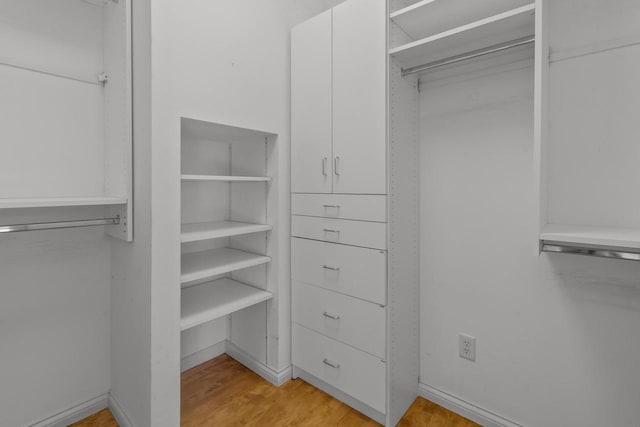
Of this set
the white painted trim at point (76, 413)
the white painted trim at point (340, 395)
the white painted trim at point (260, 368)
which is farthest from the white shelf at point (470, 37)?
the white painted trim at point (76, 413)

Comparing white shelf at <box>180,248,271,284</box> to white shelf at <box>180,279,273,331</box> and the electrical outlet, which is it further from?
the electrical outlet

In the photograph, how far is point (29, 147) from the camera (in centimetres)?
150

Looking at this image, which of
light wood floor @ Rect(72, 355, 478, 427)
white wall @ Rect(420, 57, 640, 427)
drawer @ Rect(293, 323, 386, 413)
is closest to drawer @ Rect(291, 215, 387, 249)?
white wall @ Rect(420, 57, 640, 427)

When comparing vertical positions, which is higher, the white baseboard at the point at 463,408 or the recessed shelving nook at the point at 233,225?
the recessed shelving nook at the point at 233,225

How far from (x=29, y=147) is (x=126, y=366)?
1.17 meters

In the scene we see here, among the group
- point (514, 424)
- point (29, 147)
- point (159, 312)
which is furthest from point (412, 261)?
point (29, 147)

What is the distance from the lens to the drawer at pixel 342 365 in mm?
1607

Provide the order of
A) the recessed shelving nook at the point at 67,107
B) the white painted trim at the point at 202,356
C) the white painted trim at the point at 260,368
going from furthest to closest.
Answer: the white painted trim at the point at 202,356
the white painted trim at the point at 260,368
the recessed shelving nook at the point at 67,107

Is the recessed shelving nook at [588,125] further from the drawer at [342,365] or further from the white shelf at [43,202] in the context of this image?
the white shelf at [43,202]

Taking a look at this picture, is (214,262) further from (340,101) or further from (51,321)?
(340,101)

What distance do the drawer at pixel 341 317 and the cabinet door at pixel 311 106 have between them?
2.03 feet

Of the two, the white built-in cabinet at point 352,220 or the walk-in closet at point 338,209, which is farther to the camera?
the white built-in cabinet at point 352,220

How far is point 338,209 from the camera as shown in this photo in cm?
174

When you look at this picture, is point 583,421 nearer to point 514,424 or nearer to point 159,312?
point 514,424
